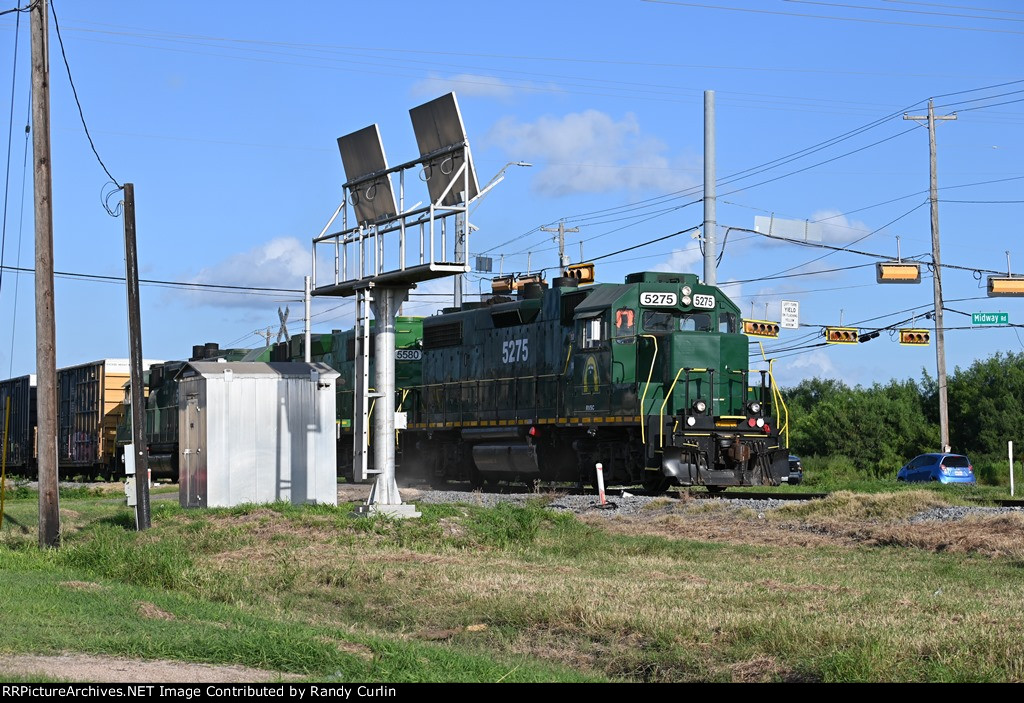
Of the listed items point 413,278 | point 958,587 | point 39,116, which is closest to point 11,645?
point 958,587

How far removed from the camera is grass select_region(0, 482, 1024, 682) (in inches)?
334

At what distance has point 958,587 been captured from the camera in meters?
11.6

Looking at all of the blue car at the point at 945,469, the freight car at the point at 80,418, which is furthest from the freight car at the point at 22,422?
the blue car at the point at 945,469

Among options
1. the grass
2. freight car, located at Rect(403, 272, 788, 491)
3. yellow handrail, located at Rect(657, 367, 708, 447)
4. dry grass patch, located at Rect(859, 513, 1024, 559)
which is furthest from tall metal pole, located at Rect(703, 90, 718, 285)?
dry grass patch, located at Rect(859, 513, 1024, 559)

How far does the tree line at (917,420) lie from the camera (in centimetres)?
6162

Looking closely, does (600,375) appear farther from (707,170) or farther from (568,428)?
(707,170)

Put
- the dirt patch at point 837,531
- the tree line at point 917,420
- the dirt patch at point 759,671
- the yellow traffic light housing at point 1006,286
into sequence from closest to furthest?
the dirt patch at point 759,671 → the dirt patch at point 837,531 → the yellow traffic light housing at point 1006,286 → the tree line at point 917,420

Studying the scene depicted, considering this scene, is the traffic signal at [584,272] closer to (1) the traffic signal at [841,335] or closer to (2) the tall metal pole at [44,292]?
(2) the tall metal pole at [44,292]

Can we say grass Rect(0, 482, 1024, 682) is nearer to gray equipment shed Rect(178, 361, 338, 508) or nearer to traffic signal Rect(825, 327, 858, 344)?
gray equipment shed Rect(178, 361, 338, 508)

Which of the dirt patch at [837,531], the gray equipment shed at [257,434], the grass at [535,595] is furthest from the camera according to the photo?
the gray equipment shed at [257,434]

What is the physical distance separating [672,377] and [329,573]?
1123 cm

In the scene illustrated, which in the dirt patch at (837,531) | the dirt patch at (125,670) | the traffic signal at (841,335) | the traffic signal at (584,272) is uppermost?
the traffic signal at (584,272)

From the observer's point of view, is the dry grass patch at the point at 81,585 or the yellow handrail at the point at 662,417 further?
the yellow handrail at the point at 662,417

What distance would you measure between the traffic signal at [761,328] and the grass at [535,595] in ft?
78.9
